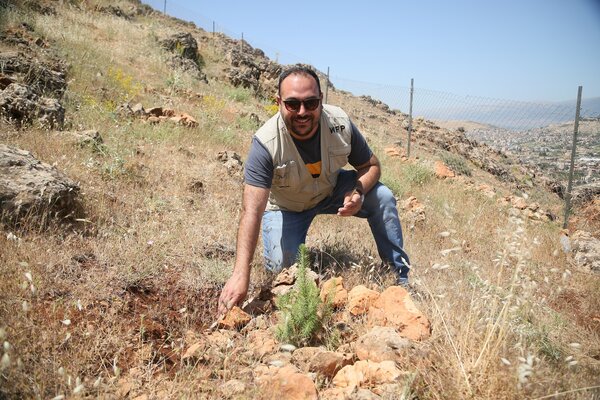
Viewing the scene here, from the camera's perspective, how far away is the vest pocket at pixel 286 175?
2863mm

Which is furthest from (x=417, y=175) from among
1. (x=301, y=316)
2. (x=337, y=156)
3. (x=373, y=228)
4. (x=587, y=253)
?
(x=301, y=316)

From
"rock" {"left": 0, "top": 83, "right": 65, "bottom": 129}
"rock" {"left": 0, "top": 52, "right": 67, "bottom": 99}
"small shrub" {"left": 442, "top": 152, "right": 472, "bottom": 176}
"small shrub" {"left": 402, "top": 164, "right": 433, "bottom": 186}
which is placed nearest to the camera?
"rock" {"left": 0, "top": 83, "right": 65, "bottom": 129}

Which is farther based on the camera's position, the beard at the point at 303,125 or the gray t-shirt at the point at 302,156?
the beard at the point at 303,125

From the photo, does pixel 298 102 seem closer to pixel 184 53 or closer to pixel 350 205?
pixel 350 205

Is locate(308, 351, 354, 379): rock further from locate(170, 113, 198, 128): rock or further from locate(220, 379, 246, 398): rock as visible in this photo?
locate(170, 113, 198, 128): rock

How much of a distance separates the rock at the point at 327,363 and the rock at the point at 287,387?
0.14 meters

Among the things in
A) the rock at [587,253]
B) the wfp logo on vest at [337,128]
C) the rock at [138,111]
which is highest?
the rock at [138,111]

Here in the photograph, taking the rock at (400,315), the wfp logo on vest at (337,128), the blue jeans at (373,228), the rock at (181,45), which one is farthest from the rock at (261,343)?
the rock at (181,45)

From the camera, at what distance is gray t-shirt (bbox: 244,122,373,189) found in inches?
104

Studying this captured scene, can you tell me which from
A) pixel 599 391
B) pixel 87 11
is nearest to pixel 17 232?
pixel 599 391

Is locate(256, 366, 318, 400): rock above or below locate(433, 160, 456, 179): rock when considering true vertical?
below

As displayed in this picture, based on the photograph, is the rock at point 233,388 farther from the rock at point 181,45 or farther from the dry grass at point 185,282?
the rock at point 181,45

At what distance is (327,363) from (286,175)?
5.10 ft

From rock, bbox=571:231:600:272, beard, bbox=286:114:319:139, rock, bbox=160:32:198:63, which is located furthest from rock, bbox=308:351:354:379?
rock, bbox=160:32:198:63
